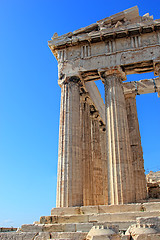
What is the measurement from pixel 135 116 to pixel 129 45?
24.4ft

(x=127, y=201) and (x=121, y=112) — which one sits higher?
(x=121, y=112)

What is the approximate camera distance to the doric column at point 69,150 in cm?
1758

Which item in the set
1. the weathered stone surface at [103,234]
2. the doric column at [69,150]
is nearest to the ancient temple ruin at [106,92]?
the doric column at [69,150]

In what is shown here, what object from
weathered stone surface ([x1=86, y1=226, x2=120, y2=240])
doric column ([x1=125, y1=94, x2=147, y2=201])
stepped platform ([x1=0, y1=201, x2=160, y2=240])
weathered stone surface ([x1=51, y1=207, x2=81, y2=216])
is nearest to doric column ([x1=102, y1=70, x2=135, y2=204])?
stepped platform ([x1=0, y1=201, x2=160, y2=240])

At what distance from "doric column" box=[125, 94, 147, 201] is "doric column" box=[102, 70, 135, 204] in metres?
5.74

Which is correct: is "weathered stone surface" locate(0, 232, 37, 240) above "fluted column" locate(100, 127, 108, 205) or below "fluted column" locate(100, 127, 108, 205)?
below

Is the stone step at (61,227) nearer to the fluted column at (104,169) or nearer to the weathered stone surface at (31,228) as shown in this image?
the weathered stone surface at (31,228)

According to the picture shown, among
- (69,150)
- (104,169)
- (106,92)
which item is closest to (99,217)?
(69,150)

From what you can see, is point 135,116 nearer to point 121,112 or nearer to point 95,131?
point 95,131

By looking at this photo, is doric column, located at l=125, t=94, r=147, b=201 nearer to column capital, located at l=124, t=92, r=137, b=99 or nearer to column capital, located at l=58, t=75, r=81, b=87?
column capital, located at l=124, t=92, r=137, b=99

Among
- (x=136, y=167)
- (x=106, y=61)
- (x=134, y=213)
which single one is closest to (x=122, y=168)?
(x=134, y=213)

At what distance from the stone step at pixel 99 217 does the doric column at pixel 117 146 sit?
2018 millimetres

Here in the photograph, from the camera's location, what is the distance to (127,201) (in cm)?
1620

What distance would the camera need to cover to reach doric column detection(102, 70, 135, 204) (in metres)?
16.5
